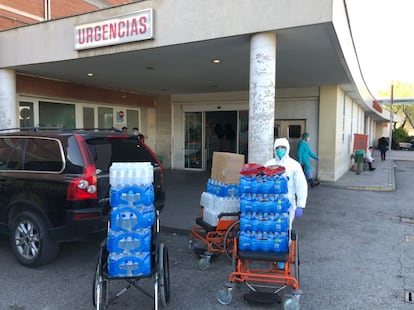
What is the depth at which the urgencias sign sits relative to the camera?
6.55 meters

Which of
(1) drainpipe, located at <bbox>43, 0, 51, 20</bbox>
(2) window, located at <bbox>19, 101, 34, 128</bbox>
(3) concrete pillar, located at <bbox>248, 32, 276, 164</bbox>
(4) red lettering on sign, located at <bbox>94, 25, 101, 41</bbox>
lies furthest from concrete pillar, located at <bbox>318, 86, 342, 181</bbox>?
(1) drainpipe, located at <bbox>43, 0, 51, 20</bbox>

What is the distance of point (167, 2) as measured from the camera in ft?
21.0

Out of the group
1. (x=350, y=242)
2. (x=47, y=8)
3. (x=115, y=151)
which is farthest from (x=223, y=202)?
(x=47, y=8)

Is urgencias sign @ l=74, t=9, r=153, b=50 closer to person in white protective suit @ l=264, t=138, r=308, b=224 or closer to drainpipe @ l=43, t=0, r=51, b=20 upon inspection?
person in white protective suit @ l=264, t=138, r=308, b=224

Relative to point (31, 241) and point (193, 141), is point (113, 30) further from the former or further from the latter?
point (193, 141)

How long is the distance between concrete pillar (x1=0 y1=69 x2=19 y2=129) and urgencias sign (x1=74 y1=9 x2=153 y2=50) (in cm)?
A: 276

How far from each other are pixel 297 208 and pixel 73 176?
278 cm

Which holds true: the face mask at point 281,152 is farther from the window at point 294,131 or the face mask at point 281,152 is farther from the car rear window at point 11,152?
the window at point 294,131

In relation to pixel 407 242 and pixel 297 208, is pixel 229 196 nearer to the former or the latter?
pixel 297 208

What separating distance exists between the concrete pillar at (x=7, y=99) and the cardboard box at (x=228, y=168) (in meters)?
6.52

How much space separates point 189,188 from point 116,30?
16.7ft

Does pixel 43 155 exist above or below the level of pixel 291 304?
above

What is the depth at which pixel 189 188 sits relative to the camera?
406 inches

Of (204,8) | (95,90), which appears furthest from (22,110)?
(204,8)
